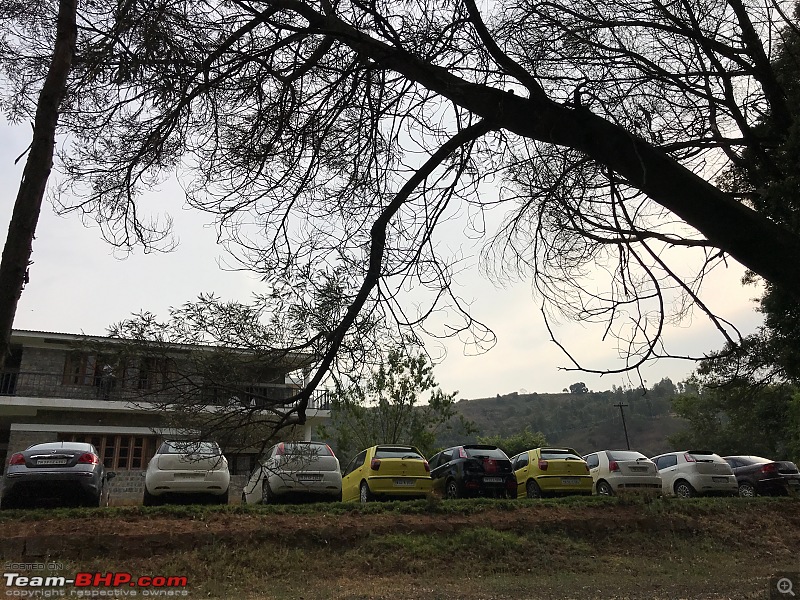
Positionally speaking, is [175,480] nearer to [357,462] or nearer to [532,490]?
[357,462]

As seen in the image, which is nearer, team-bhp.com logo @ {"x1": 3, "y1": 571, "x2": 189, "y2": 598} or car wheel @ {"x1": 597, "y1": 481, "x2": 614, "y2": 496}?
team-bhp.com logo @ {"x1": 3, "y1": 571, "x2": 189, "y2": 598}

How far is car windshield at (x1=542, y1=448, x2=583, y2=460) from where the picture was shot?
1424 cm

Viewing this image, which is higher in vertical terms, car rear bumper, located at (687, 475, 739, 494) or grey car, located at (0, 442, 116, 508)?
grey car, located at (0, 442, 116, 508)

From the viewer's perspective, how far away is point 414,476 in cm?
1241

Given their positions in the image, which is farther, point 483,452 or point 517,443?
point 517,443

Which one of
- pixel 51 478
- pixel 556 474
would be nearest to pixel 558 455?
pixel 556 474

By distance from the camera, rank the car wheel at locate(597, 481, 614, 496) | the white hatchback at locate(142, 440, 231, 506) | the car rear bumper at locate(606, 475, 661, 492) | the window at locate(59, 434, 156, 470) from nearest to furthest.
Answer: the white hatchback at locate(142, 440, 231, 506), the car rear bumper at locate(606, 475, 661, 492), the car wheel at locate(597, 481, 614, 496), the window at locate(59, 434, 156, 470)

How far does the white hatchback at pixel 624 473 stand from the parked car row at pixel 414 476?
0.02 meters

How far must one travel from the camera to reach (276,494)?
37.7 feet

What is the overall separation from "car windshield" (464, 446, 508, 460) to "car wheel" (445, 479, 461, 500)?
0.73 m

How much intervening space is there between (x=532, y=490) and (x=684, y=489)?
442 centimetres

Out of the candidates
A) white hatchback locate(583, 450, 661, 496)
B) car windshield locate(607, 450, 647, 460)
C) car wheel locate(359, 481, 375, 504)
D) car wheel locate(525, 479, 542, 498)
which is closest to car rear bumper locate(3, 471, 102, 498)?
car wheel locate(359, 481, 375, 504)

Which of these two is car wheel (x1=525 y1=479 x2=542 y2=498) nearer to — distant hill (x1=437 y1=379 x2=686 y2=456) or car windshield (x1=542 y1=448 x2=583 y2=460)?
car windshield (x1=542 y1=448 x2=583 y2=460)

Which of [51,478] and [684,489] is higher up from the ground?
[51,478]
